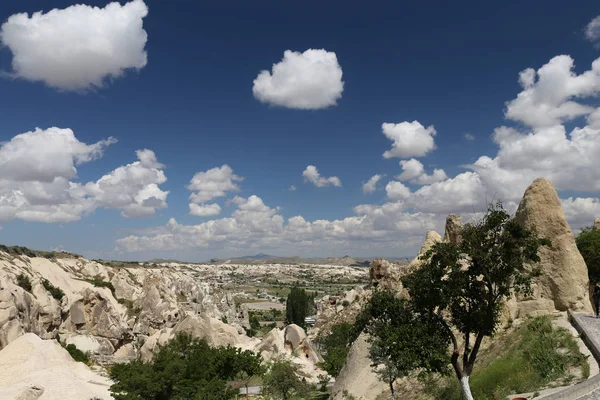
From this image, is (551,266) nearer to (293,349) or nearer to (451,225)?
(451,225)

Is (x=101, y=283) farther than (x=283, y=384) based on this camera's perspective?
Yes

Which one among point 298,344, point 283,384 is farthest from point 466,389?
point 298,344

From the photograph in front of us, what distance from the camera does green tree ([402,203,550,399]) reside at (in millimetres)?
14383

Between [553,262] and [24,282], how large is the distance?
205 feet

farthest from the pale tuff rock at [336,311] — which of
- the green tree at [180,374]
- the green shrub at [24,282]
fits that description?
the green shrub at [24,282]

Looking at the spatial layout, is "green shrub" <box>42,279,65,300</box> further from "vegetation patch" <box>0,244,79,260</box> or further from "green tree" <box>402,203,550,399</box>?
"green tree" <box>402,203,550,399</box>

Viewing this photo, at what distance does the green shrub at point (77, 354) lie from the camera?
5528 centimetres

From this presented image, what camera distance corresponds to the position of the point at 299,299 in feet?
408

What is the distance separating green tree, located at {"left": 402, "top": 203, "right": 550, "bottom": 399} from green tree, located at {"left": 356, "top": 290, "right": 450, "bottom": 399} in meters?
0.48

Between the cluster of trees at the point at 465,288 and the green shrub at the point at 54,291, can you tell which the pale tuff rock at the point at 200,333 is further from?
the cluster of trees at the point at 465,288

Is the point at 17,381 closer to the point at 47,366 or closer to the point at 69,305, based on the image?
the point at 47,366

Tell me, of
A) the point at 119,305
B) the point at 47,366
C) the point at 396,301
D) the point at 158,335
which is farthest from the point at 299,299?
the point at 396,301

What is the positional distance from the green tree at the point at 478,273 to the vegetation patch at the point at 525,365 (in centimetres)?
301

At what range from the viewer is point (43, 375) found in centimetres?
3909
